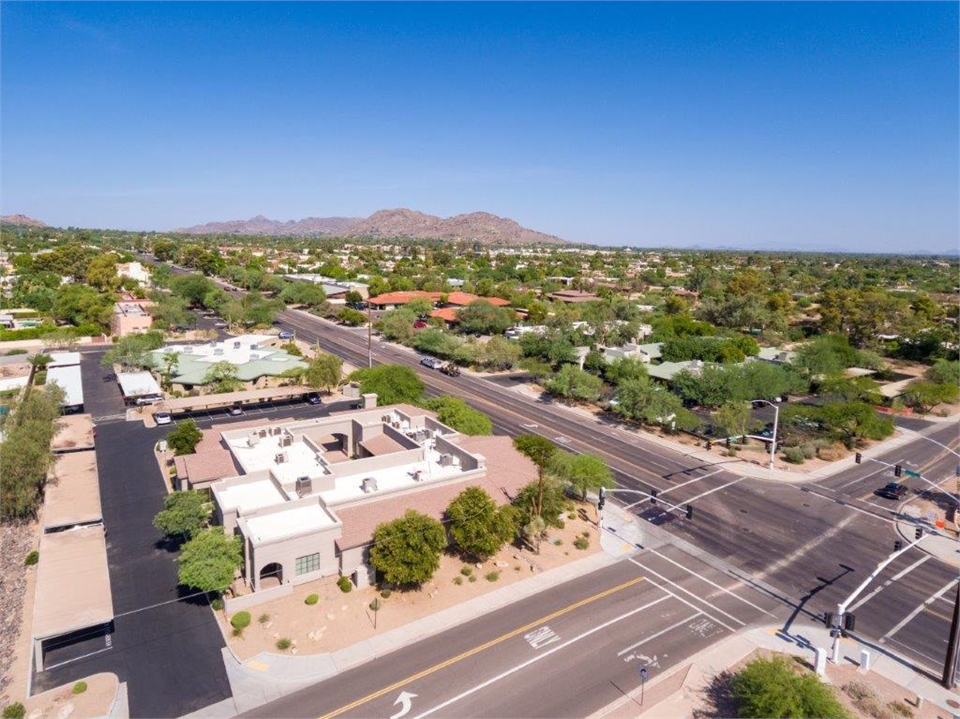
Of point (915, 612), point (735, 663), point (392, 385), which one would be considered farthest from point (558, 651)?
point (392, 385)

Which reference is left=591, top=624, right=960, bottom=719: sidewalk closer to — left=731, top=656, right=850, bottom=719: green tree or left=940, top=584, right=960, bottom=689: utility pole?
left=940, top=584, right=960, bottom=689: utility pole

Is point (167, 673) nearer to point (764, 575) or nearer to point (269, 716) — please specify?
point (269, 716)

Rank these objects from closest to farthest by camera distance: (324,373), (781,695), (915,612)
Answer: (781,695)
(915,612)
(324,373)

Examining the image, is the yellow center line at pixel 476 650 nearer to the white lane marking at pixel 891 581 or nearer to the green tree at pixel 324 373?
the white lane marking at pixel 891 581

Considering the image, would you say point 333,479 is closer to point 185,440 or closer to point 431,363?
point 185,440

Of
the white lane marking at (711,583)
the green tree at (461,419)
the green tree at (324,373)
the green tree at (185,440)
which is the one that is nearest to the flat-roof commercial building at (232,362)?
the green tree at (324,373)

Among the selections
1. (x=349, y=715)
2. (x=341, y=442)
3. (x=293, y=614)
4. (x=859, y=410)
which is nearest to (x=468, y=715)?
(x=349, y=715)
